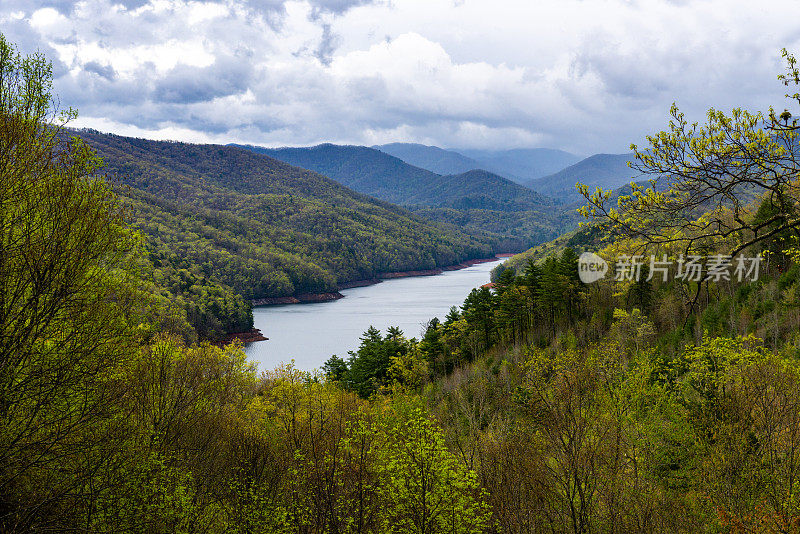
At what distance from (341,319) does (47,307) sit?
9401 centimetres

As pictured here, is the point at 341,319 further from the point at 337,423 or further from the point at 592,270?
the point at 337,423

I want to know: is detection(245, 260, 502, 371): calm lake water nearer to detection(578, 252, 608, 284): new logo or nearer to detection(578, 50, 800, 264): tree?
detection(578, 252, 608, 284): new logo

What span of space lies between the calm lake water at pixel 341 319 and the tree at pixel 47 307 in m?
38.6

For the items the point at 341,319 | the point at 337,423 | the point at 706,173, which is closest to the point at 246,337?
the point at 341,319

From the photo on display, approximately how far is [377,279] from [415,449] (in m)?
173

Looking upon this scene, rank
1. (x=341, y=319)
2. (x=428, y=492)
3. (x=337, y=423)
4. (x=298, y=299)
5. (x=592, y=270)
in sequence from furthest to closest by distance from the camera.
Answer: (x=298, y=299) → (x=341, y=319) → (x=592, y=270) → (x=337, y=423) → (x=428, y=492)

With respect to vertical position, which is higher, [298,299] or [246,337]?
[298,299]

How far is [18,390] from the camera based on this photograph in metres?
8.93

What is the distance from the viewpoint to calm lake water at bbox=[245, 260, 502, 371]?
75.0 meters

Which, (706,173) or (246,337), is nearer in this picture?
(706,173)

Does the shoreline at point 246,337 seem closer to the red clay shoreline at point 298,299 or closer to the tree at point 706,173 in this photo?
the red clay shoreline at point 298,299

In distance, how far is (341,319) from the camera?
336 ft

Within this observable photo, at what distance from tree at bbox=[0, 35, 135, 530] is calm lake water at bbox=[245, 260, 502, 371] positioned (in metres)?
38.6

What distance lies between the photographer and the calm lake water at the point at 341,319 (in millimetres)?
75000
